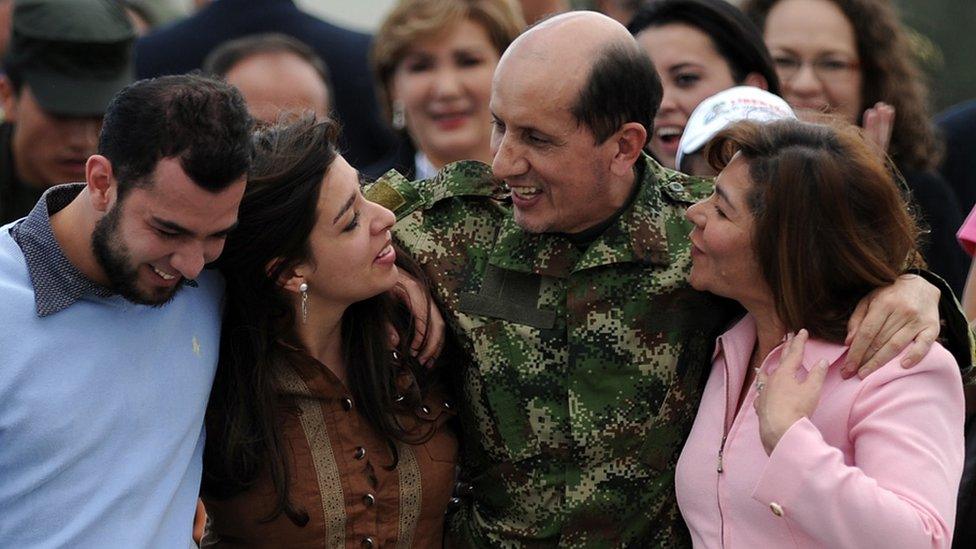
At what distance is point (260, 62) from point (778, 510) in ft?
10.8

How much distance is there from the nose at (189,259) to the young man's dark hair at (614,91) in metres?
0.94

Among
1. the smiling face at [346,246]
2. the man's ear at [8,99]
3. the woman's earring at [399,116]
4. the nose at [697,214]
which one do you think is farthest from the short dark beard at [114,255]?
the woman's earring at [399,116]

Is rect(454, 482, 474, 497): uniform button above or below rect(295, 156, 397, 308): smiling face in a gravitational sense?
below

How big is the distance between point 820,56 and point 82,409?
3169 millimetres

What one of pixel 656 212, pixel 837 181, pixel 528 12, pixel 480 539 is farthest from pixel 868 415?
pixel 528 12

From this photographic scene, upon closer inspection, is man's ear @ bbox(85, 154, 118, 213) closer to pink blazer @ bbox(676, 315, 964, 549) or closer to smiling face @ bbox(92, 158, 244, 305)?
smiling face @ bbox(92, 158, 244, 305)

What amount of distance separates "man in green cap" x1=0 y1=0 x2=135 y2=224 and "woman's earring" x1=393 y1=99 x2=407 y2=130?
1019 mm

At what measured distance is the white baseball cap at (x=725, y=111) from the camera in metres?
3.94

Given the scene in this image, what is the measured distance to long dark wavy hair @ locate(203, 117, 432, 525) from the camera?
338cm

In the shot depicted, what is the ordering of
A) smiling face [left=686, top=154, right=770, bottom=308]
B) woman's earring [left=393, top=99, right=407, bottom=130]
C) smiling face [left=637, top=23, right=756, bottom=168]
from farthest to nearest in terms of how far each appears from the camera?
woman's earring [left=393, top=99, right=407, bottom=130] < smiling face [left=637, top=23, right=756, bottom=168] < smiling face [left=686, top=154, right=770, bottom=308]

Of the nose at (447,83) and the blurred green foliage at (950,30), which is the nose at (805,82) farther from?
the blurred green foliage at (950,30)

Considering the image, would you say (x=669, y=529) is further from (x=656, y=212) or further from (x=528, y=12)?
(x=528, y=12)

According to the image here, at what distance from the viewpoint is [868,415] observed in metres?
3.06

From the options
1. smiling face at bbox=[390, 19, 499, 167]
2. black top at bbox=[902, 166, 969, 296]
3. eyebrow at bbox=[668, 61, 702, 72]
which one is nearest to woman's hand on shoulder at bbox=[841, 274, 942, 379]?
eyebrow at bbox=[668, 61, 702, 72]
